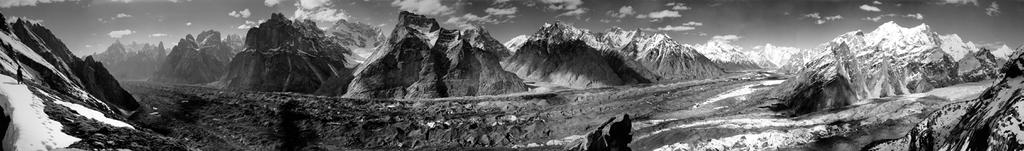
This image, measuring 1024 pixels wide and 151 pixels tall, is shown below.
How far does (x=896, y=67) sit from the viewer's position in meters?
148

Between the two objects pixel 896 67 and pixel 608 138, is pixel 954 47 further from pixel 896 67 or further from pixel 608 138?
pixel 608 138

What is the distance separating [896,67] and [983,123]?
15180 centimetres

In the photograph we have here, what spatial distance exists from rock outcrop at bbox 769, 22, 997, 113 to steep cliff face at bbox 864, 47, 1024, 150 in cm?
9964

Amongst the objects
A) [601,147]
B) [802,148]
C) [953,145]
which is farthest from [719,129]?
[953,145]

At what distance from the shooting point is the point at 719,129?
96.6 m

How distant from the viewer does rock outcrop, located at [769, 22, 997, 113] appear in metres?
134

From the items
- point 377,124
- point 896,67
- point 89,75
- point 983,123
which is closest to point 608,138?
point 983,123

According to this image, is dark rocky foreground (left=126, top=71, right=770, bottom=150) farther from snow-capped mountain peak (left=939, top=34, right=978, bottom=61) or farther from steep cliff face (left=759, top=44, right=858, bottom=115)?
snow-capped mountain peak (left=939, top=34, right=978, bottom=61)

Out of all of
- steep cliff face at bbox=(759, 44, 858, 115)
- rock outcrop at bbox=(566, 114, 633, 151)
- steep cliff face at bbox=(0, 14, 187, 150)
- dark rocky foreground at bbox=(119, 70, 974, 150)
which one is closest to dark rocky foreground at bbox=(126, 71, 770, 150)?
dark rocky foreground at bbox=(119, 70, 974, 150)

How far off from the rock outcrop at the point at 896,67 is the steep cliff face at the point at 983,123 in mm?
99644

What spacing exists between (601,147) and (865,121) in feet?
246

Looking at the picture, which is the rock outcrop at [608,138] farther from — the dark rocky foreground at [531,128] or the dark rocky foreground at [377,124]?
the dark rocky foreground at [377,124]

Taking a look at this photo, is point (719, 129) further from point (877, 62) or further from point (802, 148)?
point (877, 62)

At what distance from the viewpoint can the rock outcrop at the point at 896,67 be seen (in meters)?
134
